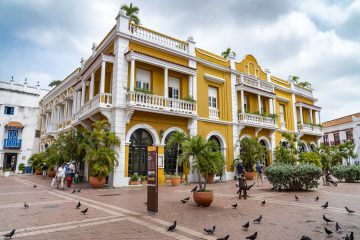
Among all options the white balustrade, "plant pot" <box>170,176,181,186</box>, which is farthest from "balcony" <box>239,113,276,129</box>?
"plant pot" <box>170,176,181,186</box>

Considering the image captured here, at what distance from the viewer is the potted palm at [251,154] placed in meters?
19.9

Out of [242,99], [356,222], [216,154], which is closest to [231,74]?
[242,99]

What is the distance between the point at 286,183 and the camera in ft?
41.5

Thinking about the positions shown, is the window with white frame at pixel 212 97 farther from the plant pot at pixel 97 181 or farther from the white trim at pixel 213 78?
the plant pot at pixel 97 181

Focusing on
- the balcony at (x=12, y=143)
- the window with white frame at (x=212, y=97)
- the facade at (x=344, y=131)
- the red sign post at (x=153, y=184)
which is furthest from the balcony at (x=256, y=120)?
the balcony at (x=12, y=143)

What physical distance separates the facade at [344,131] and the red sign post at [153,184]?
1691 inches

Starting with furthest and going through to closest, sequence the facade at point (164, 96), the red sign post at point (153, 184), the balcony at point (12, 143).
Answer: the balcony at point (12, 143), the facade at point (164, 96), the red sign post at point (153, 184)

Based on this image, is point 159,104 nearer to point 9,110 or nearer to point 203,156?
point 203,156

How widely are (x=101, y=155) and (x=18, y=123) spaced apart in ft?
88.7

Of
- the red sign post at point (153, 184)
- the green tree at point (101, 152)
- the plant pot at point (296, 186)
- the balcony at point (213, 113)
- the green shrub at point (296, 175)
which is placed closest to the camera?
the red sign post at point (153, 184)

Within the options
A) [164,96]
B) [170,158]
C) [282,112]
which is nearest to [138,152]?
[170,158]

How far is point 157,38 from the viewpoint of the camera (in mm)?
17578

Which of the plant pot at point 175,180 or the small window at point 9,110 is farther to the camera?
the small window at point 9,110

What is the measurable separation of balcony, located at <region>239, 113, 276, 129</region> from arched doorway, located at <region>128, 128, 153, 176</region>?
8.70 metres
